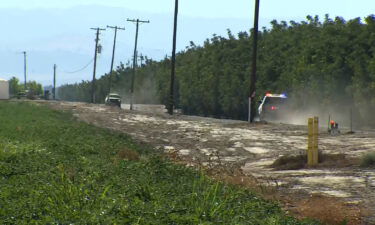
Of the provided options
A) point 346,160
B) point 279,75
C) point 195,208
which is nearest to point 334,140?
point 346,160

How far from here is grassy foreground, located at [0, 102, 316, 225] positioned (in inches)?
386

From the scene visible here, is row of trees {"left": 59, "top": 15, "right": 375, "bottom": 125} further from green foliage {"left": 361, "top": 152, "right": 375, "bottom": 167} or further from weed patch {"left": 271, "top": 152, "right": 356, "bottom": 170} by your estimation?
green foliage {"left": 361, "top": 152, "right": 375, "bottom": 167}

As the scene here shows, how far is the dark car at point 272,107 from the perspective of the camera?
4488cm

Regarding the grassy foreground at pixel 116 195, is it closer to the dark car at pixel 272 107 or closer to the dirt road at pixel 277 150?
the dirt road at pixel 277 150

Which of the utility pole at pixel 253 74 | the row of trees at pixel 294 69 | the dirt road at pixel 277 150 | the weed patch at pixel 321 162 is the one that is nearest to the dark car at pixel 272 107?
the utility pole at pixel 253 74

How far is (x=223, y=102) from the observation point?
227 ft

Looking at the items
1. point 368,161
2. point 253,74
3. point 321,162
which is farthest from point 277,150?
point 253,74

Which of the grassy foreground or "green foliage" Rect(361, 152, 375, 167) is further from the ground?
"green foliage" Rect(361, 152, 375, 167)

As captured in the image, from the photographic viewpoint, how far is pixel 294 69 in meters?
53.8

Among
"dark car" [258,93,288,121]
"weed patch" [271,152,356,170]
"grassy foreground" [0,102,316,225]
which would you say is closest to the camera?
"grassy foreground" [0,102,316,225]

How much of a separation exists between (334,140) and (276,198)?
42.8 feet

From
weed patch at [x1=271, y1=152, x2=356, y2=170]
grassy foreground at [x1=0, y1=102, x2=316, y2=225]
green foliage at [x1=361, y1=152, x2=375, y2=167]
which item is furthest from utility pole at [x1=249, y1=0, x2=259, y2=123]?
green foliage at [x1=361, y1=152, x2=375, y2=167]

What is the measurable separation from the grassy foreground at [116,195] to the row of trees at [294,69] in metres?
29.5

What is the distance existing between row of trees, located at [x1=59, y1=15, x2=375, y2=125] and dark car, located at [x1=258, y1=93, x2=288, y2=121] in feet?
13.5
